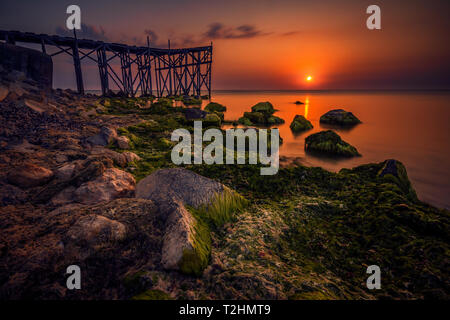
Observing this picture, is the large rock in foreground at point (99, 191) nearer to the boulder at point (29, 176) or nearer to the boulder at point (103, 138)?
the boulder at point (29, 176)

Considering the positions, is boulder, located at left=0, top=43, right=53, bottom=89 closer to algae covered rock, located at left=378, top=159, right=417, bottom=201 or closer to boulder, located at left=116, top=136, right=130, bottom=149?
boulder, located at left=116, top=136, right=130, bottom=149

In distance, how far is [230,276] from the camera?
226 centimetres

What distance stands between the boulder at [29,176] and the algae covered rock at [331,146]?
10786 mm

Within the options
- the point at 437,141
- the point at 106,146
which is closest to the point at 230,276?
the point at 106,146

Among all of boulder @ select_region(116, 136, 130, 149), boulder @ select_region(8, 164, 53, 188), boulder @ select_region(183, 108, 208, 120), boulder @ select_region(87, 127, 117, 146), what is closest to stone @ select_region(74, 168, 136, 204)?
boulder @ select_region(8, 164, 53, 188)

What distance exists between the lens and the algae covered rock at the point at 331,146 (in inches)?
393

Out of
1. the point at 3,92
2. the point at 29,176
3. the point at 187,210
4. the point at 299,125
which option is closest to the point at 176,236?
the point at 187,210

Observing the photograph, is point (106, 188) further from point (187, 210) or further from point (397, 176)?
point (397, 176)

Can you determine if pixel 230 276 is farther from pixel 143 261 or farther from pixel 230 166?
pixel 230 166

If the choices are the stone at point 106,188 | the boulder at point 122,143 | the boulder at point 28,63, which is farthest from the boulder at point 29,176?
the boulder at point 28,63

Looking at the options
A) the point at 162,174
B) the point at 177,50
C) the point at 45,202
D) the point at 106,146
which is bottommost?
the point at 45,202
